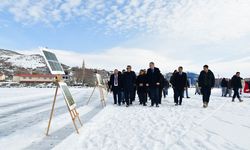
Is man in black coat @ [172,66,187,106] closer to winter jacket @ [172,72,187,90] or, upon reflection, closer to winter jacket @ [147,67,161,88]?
winter jacket @ [172,72,187,90]

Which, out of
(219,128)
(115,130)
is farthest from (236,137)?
(115,130)

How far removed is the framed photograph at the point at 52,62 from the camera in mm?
8727

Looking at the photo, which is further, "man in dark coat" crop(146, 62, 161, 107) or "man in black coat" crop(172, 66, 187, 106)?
"man in black coat" crop(172, 66, 187, 106)

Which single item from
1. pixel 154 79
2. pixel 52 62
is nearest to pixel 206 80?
pixel 154 79

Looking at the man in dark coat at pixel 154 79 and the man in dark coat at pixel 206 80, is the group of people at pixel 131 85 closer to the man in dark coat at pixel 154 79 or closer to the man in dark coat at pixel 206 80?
the man in dark coat at pixel 154 79

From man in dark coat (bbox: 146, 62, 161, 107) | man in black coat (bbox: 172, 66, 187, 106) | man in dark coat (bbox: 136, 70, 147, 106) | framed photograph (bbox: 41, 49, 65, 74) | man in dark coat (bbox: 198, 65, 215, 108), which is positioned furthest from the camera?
man in dark coat (bbox: 136, 70, 147, 106)

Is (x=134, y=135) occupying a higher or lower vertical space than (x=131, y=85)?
lower

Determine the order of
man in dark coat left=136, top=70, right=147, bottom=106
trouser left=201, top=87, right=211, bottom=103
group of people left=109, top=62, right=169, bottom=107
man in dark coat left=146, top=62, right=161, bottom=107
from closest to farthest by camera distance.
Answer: trouser left=201, top=87, right=211, bottom=103 → man in dark coat left=146, top=62, right=161, bottom=107 → group of people left=109, top=62, right=169, bottom=107 → man in dark coat left=136, top=70, right=147, bottom=106

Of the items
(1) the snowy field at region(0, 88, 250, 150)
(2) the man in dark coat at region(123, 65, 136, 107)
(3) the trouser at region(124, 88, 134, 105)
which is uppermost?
(2) the man in dark coat at region(123, 65, 136, 107)

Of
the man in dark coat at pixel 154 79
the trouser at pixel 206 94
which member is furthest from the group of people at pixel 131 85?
the trouser at pixel 206 94

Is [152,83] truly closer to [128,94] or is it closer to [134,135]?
[128,94]

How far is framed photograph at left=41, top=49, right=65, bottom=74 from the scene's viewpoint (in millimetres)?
8727

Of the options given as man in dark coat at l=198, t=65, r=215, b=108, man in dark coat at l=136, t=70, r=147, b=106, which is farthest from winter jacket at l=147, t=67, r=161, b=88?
man in dark coat at l=198, t=65, r=215, b=108

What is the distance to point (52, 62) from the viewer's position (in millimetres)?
9086
